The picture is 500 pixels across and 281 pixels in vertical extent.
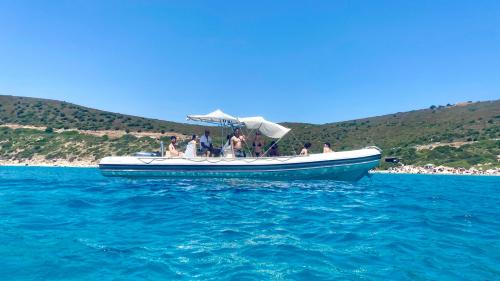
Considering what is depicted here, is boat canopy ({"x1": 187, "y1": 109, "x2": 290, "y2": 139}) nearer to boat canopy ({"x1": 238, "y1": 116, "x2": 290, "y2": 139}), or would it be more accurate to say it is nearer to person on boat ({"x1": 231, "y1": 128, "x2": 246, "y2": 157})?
boat canopy ({"x1": 238, "y1": 116, "x2": 290, "y2": 139})

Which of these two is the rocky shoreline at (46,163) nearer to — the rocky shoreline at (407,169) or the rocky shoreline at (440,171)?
the rocky shoreline at (407,169)

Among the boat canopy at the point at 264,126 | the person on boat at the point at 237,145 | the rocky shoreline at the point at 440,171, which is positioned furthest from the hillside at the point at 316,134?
the person on boat at the point at 237,145

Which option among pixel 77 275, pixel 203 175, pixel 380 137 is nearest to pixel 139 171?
pixel 203 175

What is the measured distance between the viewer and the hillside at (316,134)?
56.3 meters

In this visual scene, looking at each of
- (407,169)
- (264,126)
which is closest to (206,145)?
(264,126)

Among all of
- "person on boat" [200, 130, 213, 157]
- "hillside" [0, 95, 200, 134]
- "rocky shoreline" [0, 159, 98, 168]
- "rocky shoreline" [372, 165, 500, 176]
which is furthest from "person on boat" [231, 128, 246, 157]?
"hillside" [0, 95, 200, 134]

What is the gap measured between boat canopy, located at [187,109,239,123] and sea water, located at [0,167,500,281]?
29.1ft

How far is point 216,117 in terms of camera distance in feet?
67.8

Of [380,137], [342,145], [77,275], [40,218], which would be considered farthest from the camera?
[380,137]

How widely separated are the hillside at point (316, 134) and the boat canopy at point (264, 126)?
69.4 feet

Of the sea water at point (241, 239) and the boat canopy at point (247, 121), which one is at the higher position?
the boat canopy at point (247, 121)

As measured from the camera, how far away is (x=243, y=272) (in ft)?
17.6

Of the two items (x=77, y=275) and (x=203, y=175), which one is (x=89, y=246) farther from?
(x=203, y=175)

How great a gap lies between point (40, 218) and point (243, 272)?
5894 mm
